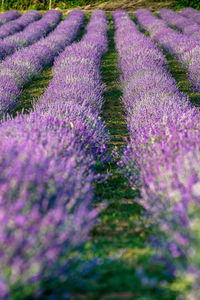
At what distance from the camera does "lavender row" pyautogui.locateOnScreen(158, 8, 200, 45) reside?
31.3 feet

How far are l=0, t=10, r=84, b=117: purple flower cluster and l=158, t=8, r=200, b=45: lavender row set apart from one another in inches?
143

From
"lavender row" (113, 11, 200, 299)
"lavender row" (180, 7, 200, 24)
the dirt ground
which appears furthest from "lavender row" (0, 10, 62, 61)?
the dirt ground

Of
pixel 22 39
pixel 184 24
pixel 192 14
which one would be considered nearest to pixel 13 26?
pixel 22 39

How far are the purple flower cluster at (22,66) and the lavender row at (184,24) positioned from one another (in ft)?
11.9

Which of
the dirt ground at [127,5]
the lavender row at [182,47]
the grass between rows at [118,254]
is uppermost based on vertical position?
the dirt ground at [127,5]

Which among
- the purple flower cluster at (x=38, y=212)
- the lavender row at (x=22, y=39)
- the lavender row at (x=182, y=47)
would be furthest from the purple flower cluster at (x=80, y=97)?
the lavender row at (x=182, y=47)

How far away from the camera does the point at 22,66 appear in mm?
6047

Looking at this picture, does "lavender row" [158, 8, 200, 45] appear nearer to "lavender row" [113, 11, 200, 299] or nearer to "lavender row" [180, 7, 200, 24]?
"lavender row" [180, 7, 200, 24]

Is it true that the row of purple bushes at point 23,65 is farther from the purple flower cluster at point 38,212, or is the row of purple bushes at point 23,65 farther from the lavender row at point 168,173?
the purple flower cluster at point 38,212

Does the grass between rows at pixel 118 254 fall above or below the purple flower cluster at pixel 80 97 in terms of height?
below

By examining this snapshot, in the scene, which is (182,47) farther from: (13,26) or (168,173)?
(13,26)

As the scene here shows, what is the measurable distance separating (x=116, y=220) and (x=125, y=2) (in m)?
18.5

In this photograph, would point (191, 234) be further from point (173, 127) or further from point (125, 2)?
point (125, 2)

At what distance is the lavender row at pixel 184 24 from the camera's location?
9538 millimetres
